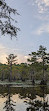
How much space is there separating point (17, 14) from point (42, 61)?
44815 millimetres

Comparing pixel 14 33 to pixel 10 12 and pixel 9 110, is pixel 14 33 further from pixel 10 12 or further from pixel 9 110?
pixel 9 110

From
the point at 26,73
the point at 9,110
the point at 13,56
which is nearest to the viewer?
the point at 9,110

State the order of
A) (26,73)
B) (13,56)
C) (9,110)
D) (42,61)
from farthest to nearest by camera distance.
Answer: (26,73)
(13,56)
(42,61)
(9,110)

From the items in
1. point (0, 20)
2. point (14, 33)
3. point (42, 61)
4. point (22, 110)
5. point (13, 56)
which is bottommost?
point (22, 110)

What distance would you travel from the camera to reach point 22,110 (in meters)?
9.91

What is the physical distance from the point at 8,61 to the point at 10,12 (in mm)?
60339

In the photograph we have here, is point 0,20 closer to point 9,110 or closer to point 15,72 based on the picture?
point 9,110

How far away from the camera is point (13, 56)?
68.7 meters

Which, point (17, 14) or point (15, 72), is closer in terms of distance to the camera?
point (17, 14)

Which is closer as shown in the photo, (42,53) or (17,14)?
(17,14)

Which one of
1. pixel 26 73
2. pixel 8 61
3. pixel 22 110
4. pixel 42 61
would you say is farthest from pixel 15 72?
pixel 22 110

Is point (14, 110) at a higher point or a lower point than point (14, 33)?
lower

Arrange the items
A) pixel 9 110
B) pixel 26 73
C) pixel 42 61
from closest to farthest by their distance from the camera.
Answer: pixel 9 110, pixel 42 61, pixel 26 73

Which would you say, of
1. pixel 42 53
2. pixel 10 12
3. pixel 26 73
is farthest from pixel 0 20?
pixel 26 73
